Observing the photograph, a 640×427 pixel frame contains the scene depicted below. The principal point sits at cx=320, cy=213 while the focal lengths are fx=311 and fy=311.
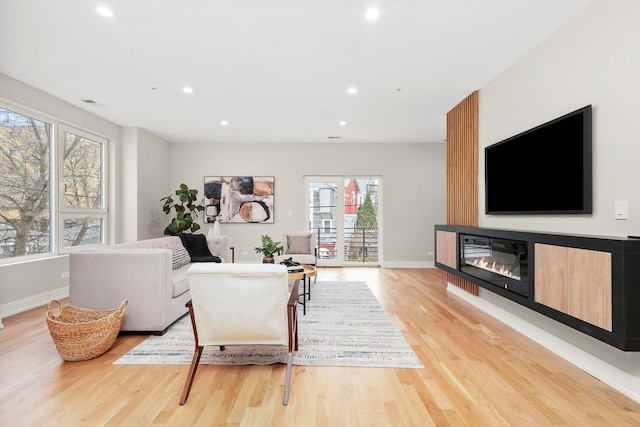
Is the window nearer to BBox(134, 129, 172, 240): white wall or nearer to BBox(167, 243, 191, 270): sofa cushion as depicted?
BBox(134, 129, 172, 240): white wall

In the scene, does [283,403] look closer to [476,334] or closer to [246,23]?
[476,334]

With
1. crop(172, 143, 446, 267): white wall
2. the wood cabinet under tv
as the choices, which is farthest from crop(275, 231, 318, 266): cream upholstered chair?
the wood cabinet under tv

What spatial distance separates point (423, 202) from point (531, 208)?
12.4 ft

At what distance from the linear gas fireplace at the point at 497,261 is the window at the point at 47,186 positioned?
17.5 ft

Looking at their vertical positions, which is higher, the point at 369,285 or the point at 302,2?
the point at 302,2

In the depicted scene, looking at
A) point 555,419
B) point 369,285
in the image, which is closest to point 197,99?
point 369,285

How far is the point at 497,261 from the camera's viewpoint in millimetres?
3102

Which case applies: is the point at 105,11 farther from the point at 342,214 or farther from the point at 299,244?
the point at 342,214

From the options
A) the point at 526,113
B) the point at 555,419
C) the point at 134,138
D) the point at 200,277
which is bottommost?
the point at 555,419

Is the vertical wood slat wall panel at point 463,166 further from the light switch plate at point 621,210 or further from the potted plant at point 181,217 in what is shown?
the potted plant at point 181,217

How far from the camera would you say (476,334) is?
2.93 meters

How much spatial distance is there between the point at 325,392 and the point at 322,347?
25.5 inches

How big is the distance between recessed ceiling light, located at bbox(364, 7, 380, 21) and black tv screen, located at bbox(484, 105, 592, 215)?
168 cm

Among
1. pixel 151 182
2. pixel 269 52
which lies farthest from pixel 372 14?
pixel 151 182
